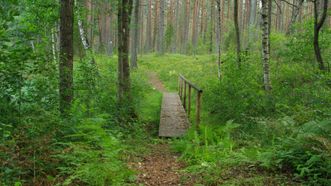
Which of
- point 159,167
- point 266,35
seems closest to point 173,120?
point 266,35

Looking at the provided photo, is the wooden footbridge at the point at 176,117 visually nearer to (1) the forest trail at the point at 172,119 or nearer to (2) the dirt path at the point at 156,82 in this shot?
(1) the forest trail at the point at 172,119

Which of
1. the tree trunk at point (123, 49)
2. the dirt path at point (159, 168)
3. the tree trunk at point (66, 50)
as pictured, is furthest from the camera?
the tree trunk at point (123, 49)

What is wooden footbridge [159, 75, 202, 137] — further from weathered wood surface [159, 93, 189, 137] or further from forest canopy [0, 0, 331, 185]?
forest canopy [0, 0, 331, 185]

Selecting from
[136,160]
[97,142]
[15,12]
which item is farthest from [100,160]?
[15,12]

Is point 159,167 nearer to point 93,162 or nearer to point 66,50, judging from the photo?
point 93,162

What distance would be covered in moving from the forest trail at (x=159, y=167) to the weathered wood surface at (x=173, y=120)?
1.17 metres

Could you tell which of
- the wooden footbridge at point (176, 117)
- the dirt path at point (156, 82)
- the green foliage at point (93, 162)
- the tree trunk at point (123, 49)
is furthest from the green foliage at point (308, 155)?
the dirt path at point (156, 82)

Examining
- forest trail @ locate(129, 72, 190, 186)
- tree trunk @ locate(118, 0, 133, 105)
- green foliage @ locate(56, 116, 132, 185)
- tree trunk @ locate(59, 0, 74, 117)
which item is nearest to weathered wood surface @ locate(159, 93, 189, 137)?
forest trail @ locate(129, 72, 190, 186)

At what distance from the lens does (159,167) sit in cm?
600

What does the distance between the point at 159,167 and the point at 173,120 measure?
445cm

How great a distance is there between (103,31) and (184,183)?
37629 mm

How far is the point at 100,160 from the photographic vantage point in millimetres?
4633

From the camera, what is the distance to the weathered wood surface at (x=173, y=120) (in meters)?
9.09

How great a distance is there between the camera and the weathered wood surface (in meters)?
9.09
